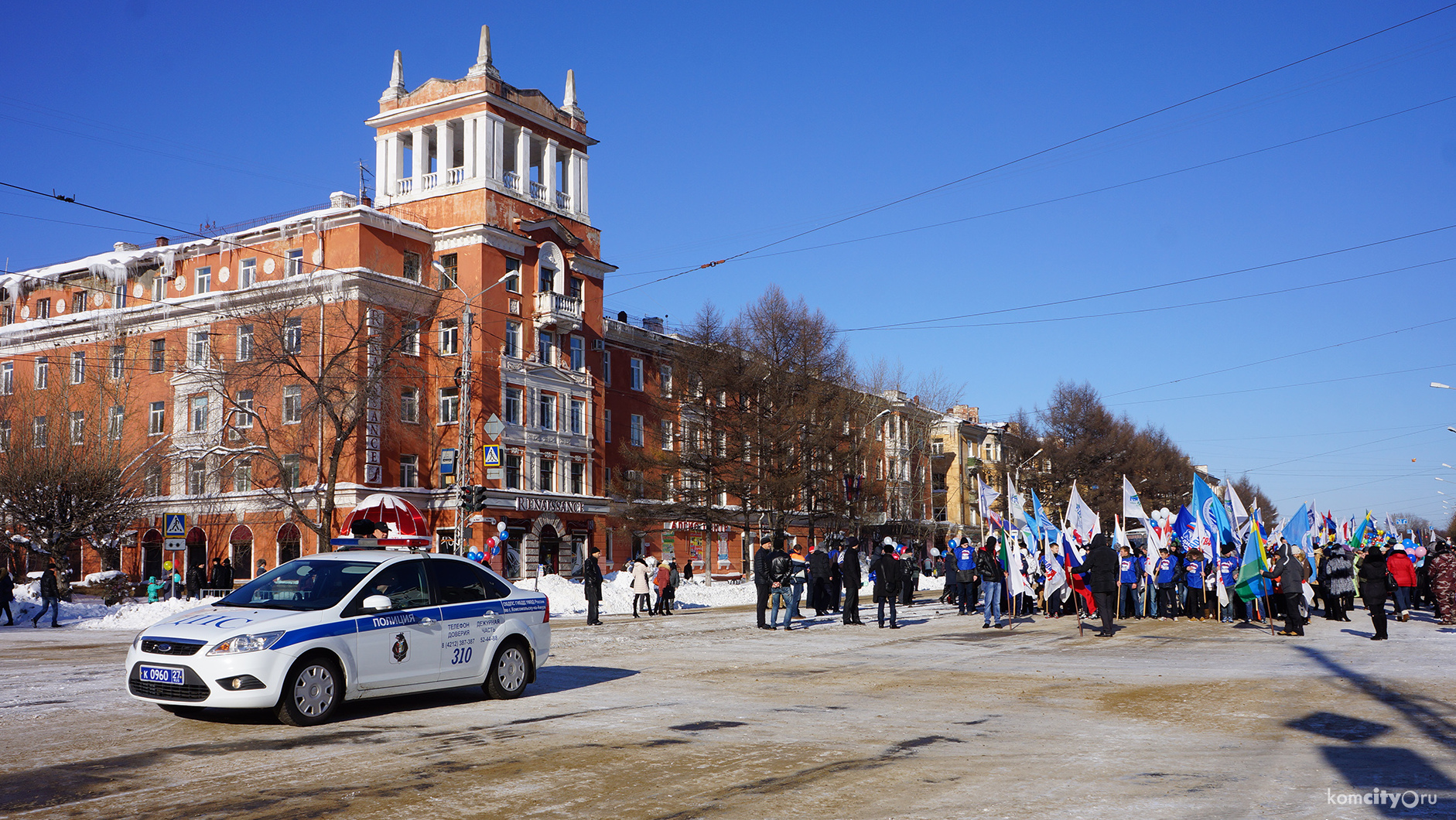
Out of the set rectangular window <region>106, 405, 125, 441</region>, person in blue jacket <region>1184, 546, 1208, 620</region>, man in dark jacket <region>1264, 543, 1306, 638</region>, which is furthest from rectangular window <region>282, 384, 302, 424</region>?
man in dark jacket <region>1264, 543, 1306, 638</region>

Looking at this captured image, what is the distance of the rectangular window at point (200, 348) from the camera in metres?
48.8

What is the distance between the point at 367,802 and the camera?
21.5 feet

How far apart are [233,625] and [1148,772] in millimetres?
7410

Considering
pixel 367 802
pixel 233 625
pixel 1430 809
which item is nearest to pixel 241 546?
pixel 233 625

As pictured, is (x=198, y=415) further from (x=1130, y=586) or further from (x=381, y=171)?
(x=1130, y=586)

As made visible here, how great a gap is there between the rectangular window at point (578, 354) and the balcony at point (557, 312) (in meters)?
1.32

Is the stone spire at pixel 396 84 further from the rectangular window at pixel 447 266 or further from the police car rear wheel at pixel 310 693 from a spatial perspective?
the police car rear wheel at pixel 310 693

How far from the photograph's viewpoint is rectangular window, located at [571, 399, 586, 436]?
55.4m

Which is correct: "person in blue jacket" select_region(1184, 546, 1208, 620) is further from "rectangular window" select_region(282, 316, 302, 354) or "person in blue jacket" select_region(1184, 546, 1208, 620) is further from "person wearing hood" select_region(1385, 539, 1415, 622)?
"rectangular window" select_region(282, 316, 302, 354)

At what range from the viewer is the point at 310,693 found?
9.75 meters

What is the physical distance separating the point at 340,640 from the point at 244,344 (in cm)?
4113

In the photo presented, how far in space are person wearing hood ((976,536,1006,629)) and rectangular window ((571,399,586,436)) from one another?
34.8m

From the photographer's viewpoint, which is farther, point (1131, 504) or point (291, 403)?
point (291, 403)

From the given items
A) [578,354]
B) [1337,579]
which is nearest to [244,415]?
[578,354]
